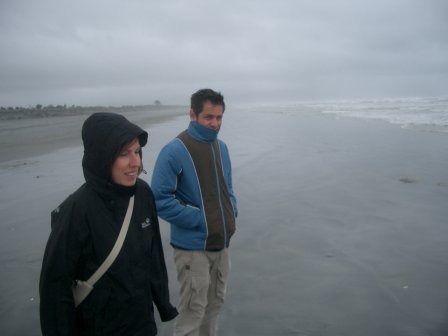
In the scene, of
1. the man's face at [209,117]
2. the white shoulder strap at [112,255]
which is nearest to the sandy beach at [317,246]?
the white shoulder strap at [112,255]

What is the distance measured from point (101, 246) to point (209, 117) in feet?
4.96

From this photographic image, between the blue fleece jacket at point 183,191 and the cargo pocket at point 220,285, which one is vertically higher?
the blue fleece jacket at point 183,191

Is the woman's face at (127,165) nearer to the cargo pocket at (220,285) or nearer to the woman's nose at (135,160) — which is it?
the woman's nose at (135,160)

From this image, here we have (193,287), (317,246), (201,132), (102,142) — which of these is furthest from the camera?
(317,246)

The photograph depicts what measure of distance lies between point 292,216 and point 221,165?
3.62 meters

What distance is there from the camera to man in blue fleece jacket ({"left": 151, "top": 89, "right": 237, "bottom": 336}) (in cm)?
286

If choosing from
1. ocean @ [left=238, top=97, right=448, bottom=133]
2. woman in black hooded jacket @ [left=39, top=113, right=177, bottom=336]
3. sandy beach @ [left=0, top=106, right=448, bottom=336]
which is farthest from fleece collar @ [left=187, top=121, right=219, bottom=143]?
ocean @ [left=238, top=97, right=448, bottom=133]

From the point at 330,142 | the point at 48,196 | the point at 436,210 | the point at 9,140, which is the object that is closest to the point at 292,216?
the point at 436,210

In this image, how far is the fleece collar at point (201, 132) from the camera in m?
2.99

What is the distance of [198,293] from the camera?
290cm

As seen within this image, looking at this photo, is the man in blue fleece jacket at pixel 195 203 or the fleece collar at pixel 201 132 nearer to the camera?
the man in blue fleece jacket at pixel 195 203

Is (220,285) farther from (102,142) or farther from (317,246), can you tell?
(317,246)

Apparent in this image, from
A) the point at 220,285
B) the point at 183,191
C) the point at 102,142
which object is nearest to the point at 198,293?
the point at 220,285

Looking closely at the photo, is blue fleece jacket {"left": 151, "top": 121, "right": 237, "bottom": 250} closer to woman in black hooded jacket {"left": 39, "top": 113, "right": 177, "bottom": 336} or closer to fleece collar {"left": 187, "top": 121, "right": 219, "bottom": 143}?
fleece collar {"left": 187, "top": 121, "right": 219, "bottom": 143}
